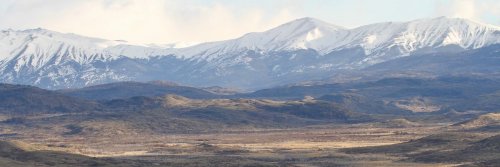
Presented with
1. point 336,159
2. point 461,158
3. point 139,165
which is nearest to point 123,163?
point 139,165

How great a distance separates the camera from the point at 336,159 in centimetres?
17488

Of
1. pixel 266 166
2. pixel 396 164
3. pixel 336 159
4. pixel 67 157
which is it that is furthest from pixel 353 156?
pixel 67 157

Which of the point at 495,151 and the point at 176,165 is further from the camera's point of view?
the point at 495,151

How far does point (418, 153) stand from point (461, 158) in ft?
51.6

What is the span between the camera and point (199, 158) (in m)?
178

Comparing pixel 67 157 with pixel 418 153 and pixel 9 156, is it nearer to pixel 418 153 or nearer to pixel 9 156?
pixel 9 156

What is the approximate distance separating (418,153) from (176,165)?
46882mm

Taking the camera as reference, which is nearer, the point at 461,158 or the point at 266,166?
the point at 266,166

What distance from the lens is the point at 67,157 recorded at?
6373 inches

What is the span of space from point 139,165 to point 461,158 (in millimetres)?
50092

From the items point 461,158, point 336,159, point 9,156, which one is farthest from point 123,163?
point 461,158

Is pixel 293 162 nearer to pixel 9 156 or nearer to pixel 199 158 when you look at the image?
pixel 199 158

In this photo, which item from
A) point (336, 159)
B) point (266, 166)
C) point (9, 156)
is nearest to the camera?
point (266, 166)

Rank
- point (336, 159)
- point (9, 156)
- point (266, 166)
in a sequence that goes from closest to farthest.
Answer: point (266, 166) < point (9, 156) < point (336, 159)
